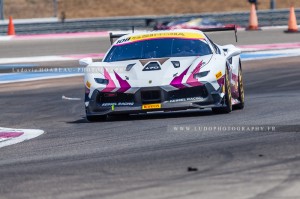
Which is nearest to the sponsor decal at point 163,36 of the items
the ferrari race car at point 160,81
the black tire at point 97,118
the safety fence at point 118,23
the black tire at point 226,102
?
the ferrari race car at point 160,81

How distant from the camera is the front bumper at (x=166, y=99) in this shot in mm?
12750

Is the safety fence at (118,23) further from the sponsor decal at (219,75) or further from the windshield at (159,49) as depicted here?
the sponsor decal at (219,75)

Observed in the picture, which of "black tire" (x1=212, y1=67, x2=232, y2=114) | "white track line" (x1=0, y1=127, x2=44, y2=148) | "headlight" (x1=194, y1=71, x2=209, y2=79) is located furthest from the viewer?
"black tire" (x1=212, y1=67, x2=232, y2=114)

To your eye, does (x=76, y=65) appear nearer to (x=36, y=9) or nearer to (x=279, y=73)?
(x=279, y=73)

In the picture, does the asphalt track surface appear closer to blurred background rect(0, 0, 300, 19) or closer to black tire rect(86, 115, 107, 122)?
black tire rect(86, 115, 107, 122)

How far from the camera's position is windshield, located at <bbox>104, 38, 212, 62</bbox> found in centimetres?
1359

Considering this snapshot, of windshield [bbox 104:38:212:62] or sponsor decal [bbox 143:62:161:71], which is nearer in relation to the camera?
sponsor decal [bbox 143:62:161:71]

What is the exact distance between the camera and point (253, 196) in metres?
6.76

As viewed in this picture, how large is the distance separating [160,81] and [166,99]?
0.76ft

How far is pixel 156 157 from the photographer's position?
891cm

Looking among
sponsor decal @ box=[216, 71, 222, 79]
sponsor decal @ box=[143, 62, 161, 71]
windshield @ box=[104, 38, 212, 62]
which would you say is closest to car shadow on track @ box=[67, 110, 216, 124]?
sponsor decal @ box=[216, 71, 222, 79]

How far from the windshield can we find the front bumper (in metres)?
0.85

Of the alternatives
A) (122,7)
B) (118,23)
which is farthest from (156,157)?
(122,7)

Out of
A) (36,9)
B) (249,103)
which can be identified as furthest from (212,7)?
(249,103)
